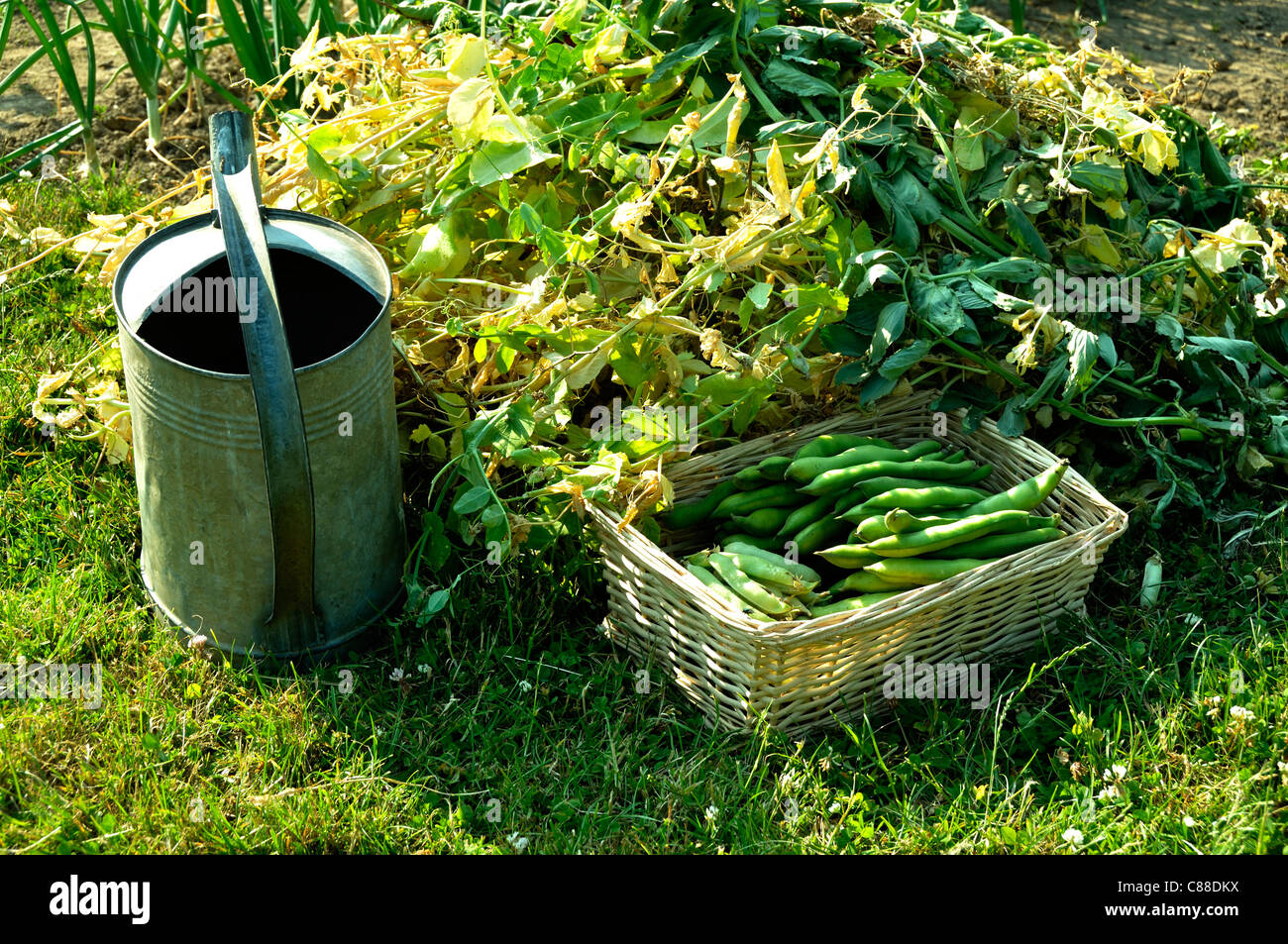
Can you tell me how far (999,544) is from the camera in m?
2.27

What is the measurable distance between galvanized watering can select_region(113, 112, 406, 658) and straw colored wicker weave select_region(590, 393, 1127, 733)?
0.45 meters

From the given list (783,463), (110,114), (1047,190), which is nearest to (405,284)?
(783,463)

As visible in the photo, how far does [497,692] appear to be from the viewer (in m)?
2.26

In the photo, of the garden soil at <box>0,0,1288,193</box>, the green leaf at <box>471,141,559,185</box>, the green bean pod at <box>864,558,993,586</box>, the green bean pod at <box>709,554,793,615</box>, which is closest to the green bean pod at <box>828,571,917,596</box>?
the green bean pod at <box>864,558,993,586</box>

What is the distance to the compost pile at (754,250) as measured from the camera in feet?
7.70

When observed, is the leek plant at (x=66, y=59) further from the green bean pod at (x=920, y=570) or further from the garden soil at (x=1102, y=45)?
the green bean pod at (x=920, y=570)

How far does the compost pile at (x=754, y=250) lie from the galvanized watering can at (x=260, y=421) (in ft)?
0.64

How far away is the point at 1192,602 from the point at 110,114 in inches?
140

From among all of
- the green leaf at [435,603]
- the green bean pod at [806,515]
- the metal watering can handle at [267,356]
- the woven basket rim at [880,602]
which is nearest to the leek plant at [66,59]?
the metal watering can handle at [267,356]

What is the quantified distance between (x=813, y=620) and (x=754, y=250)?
741mm

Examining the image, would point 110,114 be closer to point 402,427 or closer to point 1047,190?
point 402,427

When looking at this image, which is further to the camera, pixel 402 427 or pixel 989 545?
pixel 402 427

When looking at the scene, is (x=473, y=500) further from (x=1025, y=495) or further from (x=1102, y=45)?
(x=1102, y=45)

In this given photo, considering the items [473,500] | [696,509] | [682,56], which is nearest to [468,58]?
[682,56]
